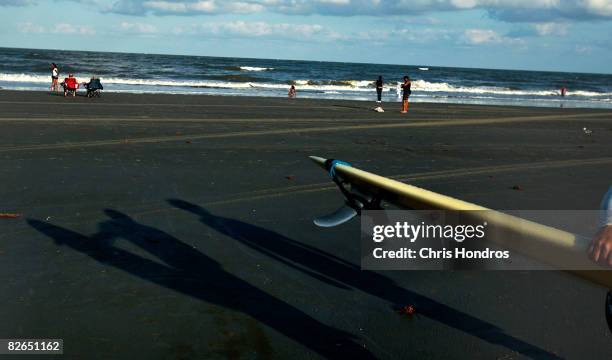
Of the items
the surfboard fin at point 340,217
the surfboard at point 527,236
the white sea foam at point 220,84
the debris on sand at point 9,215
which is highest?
the white sea foam at point 220,84

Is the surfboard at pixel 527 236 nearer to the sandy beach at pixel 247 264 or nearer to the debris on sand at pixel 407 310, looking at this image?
the sandy beach at pixel 247 264

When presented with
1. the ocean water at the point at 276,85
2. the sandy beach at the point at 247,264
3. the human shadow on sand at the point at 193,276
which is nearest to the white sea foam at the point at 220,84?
the ocean water at the point at 276,85

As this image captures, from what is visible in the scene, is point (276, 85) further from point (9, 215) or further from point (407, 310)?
point (407, 310)

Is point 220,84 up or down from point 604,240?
up

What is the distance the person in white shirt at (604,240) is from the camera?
1.99 m

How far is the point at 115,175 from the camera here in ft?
32.2

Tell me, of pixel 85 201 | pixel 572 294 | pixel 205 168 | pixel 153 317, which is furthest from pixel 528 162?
pixel 153 317

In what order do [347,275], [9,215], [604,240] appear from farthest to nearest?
1. [9,215]
2. [347,275]
3. [604,240]

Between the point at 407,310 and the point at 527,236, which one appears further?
the point at 407,310

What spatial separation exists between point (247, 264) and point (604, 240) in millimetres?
4155

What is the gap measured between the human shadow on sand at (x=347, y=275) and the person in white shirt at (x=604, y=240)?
2.29m

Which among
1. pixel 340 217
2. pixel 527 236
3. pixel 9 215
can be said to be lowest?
pixel 9 215

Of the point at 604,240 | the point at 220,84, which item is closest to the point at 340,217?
the point at 604,240

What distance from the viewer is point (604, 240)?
2.00 m
